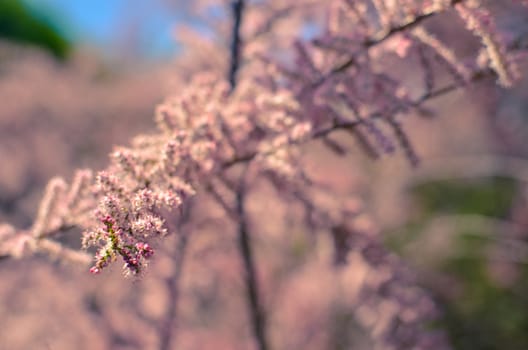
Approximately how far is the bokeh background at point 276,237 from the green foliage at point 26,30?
1550 millimetres

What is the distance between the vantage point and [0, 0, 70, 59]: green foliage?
700cm

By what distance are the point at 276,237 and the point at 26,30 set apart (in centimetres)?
589

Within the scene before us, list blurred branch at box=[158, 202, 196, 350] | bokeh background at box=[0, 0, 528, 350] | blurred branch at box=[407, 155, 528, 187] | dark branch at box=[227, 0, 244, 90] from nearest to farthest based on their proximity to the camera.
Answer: dark branch at box=[227, 0, 244, 90] < blurred branch at box=[158, 202, 196, 350] < bokeh background at box=[0, 0, 528, 350] < blurred branch at box=[407, 155, 528, 187]

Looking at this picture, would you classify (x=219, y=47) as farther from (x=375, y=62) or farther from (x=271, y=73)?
(x=375, y=62)

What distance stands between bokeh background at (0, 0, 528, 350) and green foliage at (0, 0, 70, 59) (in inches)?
61.0

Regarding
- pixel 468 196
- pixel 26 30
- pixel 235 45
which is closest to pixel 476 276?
pixel 468 196

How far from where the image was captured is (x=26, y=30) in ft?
23.3

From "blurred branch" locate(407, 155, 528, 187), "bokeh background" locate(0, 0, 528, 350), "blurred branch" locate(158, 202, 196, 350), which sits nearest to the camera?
"blurred branch" locate(158, 202, 196, 350)

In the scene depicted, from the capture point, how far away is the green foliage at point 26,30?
23.0 ft

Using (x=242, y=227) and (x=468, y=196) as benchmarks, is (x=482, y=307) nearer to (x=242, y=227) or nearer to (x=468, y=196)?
(x=468, y=196)

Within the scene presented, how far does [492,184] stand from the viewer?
4352 mm

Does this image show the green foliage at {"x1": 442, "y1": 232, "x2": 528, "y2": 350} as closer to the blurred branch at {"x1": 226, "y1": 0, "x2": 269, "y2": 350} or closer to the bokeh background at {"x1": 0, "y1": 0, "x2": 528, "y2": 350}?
the bokeh background at {"x1": 0, "y1": 0, "x2": 528, "y2": 350}

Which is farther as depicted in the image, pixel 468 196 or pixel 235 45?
pixel 468 196

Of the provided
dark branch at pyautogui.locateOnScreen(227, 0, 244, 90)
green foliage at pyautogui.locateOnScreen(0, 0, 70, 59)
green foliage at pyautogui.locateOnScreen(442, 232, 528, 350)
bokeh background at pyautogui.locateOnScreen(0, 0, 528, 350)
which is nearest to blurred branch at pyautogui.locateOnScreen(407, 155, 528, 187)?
bokeh background at pyautogui.locateOnScreen(0, 0, 528, 350)
